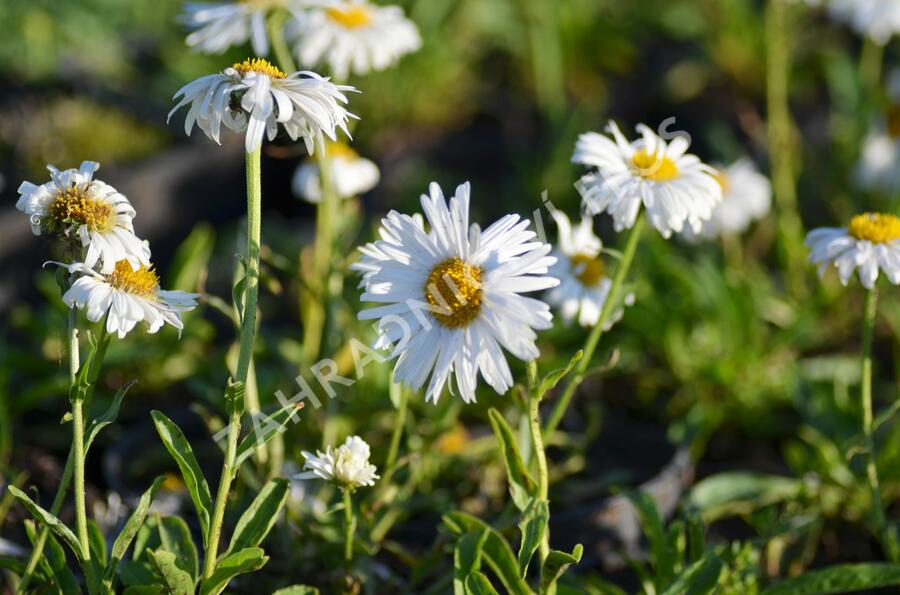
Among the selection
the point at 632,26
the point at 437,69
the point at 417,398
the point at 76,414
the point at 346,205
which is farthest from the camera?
the point at 632,26

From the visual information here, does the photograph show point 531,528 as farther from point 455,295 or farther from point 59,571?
point 59,571

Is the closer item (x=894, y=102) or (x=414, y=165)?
(x=894, y=102)

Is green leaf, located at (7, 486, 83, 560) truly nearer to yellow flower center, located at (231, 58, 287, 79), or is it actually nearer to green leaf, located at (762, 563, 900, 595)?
yellow flower center, located at (231, 58, 287, 79)

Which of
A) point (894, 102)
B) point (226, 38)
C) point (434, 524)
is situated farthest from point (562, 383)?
point (894, 102)

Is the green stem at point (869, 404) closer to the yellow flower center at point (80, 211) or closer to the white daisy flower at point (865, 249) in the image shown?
the white daisy flower at point (865, 249)

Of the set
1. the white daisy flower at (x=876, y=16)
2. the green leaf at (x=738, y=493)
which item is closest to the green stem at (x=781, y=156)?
the white daisy flower at (x=876, y=16)

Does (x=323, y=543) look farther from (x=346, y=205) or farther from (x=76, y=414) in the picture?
(x=346, y=205)
